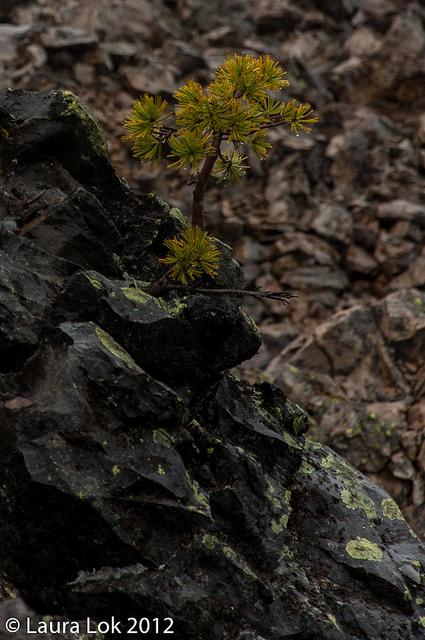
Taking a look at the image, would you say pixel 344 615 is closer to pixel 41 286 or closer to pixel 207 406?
pixel 207 406

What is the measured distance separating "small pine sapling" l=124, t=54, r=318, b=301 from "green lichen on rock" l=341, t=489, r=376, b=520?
158 inches

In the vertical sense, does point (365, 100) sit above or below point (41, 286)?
below

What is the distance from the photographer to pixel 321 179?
40469 millimetres

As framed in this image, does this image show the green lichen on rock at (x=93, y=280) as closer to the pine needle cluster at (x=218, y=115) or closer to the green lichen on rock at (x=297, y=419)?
the pine needle cluster at (x=218, y=115)

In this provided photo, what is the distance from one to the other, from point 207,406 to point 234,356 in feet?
3.55

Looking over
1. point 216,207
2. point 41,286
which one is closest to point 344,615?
point 41,286

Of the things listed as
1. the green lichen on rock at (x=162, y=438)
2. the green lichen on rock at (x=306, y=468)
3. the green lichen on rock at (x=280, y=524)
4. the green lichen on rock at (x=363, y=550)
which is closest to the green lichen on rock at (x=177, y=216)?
the green lichen on rock at (x=162, y=438)

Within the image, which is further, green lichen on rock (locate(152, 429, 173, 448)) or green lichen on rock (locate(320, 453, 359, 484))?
green lichen on rock (locate(320, 453, 359, 484))

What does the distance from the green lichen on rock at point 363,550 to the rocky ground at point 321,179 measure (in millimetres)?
9442

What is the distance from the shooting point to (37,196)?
11.3 m

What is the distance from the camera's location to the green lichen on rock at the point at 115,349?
9.26 metres

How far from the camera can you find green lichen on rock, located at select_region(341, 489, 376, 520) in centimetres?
1130

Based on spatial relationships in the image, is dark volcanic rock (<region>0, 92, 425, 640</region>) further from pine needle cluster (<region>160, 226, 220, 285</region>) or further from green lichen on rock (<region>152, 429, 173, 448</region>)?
pine needle cluster (<region>160, 226, 220, 285</region>)

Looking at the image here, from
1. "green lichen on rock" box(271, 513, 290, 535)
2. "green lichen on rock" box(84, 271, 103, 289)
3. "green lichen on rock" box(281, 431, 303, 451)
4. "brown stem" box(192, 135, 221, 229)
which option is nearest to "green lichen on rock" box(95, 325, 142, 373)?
"green lichen on rock" box(84, 271, 103, 289)
